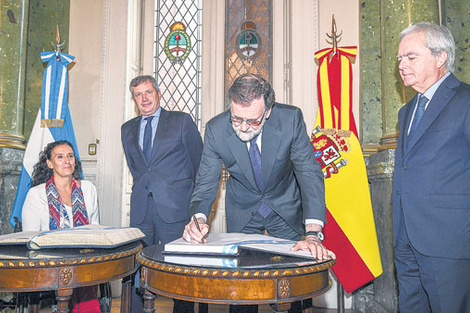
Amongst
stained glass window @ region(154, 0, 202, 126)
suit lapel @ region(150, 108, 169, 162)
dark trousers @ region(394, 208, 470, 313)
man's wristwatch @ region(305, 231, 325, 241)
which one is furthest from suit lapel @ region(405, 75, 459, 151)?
stained glass window @ region(154, 0, 202, 126)

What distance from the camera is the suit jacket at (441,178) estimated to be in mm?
1639

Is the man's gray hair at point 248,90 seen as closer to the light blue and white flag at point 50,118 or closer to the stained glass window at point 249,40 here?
the light blue and white flag at point 50,118

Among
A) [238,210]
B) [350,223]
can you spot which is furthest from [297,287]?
[350,223]

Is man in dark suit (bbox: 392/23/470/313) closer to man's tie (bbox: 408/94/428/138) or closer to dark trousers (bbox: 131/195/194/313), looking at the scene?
man's tie (bbox: 408/94/428/138)

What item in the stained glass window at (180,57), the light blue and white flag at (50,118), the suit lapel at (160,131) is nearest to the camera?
the suit lapel at (160,131)

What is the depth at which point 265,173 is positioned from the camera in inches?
75.4

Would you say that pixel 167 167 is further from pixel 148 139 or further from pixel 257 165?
pixel 257 165

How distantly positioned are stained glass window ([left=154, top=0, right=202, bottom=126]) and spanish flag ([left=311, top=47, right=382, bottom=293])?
5.22 feet

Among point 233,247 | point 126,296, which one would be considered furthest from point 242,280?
point 126,296

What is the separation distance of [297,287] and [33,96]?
3.60 meters

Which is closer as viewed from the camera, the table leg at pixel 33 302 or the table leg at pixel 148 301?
the table leg at pixel 148 301

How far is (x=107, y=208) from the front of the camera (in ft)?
13.7

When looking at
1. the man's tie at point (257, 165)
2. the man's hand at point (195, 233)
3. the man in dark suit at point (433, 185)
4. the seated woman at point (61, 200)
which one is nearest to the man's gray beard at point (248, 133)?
the man's tie at point (257, 165)

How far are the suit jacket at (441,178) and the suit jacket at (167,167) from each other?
4.78 feet
